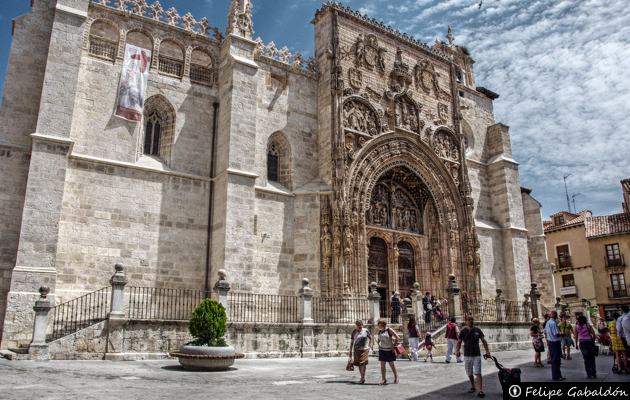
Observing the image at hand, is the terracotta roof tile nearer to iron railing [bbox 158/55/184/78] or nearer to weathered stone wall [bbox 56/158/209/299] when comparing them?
weathered stone wall [bbox 56/158/209/299]

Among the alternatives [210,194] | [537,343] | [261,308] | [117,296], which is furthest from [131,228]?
[537,343]

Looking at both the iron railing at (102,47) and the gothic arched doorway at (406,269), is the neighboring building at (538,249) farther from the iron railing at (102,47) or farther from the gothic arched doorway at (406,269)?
the iron railing at (102,47)

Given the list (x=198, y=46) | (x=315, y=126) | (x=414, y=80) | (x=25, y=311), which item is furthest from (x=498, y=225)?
(x=25, y=311)

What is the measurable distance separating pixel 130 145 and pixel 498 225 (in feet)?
53.9

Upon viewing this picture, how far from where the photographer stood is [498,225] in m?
23.9

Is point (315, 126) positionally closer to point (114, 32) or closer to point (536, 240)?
point (114, 32)

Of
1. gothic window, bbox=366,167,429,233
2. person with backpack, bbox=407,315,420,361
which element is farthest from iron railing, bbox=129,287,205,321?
gothic window, bbox=366,167,429,233

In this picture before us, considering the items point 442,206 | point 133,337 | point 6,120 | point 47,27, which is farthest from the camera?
point 442,206

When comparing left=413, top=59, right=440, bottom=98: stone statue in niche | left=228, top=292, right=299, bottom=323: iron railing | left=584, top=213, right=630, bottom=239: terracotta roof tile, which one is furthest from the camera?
left=584, top=213, right=630, bottom=239: terracotta roof tile

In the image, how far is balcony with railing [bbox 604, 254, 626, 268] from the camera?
→ 103 ft

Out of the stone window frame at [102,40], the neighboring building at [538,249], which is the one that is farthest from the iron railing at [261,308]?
the neighboring building at [538,249]

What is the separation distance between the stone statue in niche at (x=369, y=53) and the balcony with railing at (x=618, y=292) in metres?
21.3

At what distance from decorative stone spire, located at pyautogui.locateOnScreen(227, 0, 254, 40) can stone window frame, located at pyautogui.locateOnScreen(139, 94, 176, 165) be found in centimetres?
329

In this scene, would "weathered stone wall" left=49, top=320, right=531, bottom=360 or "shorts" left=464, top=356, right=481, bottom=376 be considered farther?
"weathered stone wall" left=49, top=320, right=531, bottom=360
